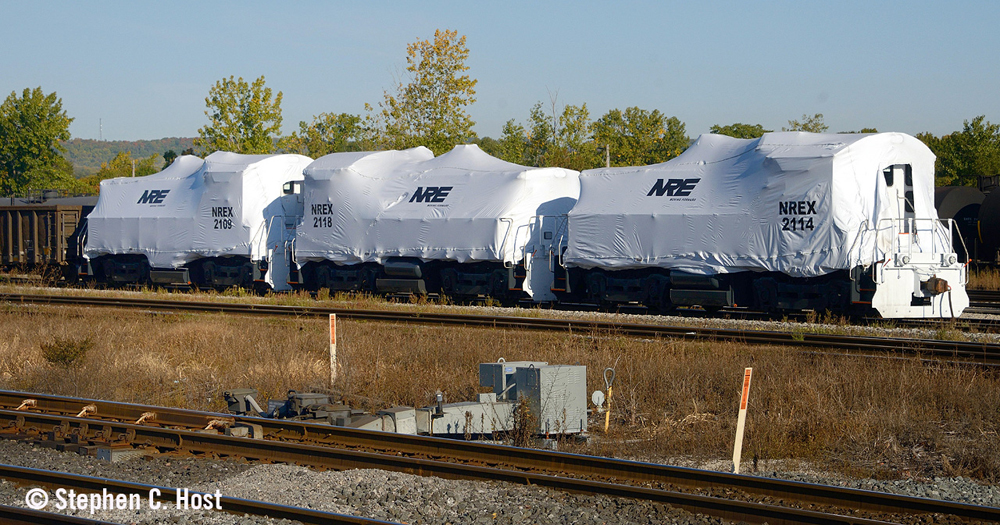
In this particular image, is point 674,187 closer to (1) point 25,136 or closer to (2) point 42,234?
(2) point 42,234

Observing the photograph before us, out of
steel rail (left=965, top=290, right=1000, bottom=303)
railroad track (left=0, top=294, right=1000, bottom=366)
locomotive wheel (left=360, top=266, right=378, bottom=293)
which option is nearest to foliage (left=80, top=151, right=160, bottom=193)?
locomotive wheel (left=360, top=266, right=378, bottom=293)

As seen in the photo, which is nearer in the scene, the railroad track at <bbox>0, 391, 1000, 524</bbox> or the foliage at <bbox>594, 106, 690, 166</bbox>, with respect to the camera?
the railroad track at <bbox>0, 391, 1000, 524</bbox>

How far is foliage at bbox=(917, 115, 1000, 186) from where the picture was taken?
160 ft

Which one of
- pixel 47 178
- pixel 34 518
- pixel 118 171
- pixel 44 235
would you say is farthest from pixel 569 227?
pixel 118 171

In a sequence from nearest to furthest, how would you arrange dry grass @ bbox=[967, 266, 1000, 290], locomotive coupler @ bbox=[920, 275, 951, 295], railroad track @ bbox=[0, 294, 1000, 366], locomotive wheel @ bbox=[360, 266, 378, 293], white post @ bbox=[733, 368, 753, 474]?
white post @ bbox=[733, 368, 753, 474] < railroad track @ bbox=[0, 294, 1000, 366] < locomotive coupler @ bbox=[920, 275, 951, 295] < locomotive wheel @ bbox=[360, 266, 378, 293] < dry grass @ bbox=[967, 266, 1000, 290]

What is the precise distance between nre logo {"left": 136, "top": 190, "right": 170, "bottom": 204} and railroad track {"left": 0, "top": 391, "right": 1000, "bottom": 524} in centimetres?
2081

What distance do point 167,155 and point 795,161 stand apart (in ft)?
Result: 211

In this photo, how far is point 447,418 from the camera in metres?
9.31

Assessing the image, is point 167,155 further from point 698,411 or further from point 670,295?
point 698,411

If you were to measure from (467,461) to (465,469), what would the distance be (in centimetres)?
62

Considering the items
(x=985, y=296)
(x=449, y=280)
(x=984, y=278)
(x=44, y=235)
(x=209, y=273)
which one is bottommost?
(x=985, y=296)

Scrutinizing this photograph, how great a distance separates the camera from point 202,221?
28.5 meters

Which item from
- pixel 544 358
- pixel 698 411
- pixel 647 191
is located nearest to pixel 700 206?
pixel 647 191

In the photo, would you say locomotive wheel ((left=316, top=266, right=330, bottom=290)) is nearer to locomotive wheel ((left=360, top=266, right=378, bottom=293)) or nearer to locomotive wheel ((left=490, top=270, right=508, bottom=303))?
locomotive wheel ((left=360, top=266, right=378, bottom=293))
